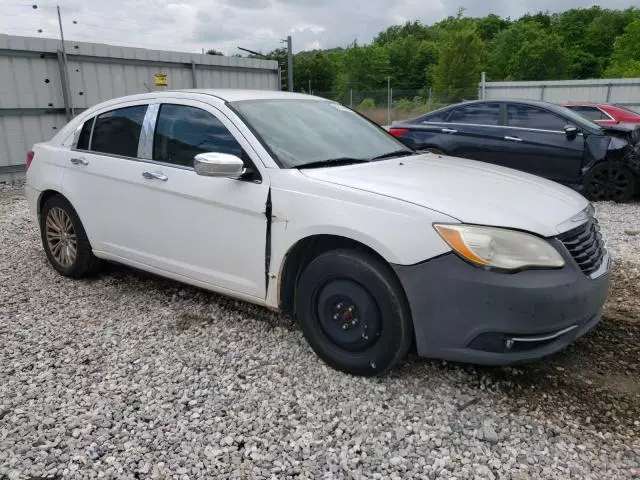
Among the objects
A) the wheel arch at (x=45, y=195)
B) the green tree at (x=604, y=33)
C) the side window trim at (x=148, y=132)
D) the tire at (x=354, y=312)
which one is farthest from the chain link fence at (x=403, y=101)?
the green tree at (x=604, y=33)

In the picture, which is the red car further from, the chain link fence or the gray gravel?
the chain link fence

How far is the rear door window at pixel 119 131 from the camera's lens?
406 cm

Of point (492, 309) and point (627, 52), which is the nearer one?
point (492, 309)

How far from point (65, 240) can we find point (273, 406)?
9.22 feet

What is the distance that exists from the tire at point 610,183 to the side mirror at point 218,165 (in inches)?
240

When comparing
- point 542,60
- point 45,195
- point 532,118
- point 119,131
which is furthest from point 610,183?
point 542,60

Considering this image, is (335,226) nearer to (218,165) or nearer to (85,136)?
(218,165)

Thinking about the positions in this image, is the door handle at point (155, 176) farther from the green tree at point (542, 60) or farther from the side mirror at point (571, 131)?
the green tree at point (542, 60)

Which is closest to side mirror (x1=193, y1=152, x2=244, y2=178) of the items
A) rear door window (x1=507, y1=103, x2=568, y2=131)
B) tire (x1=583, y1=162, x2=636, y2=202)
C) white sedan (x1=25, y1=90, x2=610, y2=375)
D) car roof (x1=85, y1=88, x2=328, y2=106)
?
white sedan (x1=25, y1=90, x2=610, y2=375)

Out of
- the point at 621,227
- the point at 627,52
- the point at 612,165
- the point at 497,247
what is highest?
the point at 627,52

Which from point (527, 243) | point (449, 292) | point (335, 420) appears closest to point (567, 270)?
point (527, 243)

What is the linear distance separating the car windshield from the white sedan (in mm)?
15

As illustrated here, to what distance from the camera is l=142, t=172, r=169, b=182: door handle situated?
3.72 metres

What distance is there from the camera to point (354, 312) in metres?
2.95
